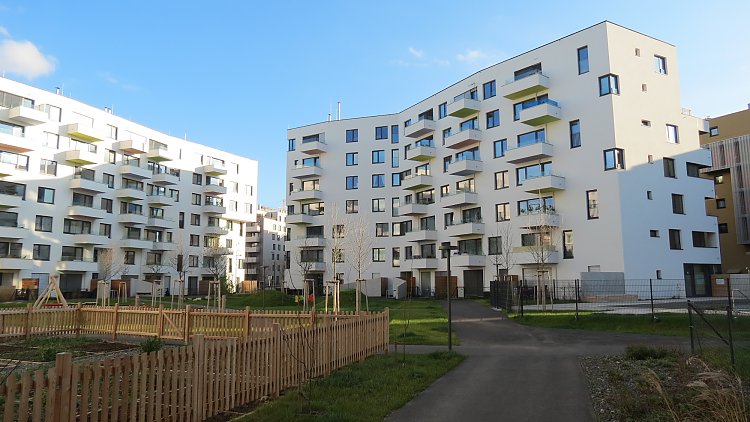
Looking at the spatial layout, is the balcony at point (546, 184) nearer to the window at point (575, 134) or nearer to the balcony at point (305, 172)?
the window at point (575, 134)

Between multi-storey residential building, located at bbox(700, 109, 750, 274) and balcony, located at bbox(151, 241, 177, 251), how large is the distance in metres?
66.1

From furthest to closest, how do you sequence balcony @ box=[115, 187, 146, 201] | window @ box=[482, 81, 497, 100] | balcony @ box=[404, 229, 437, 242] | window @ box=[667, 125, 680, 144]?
balcony @ box=[115, 187, 146, 201]
balcony @ box=[404, 229, 437, 242]
window @ box=[482, 81, 497, 100]
window @ box=[667, 125, 680, 144]

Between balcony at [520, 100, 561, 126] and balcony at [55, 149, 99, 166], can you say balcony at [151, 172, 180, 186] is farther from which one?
balcony at [520, 100, 561, 126]

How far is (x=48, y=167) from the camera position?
178 ft

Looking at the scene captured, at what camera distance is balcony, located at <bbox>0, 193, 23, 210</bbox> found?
159 feet

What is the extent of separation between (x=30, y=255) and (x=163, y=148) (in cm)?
2238

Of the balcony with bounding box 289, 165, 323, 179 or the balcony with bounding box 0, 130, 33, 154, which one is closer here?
the balcony with bounding box 0, 130, 33, 154

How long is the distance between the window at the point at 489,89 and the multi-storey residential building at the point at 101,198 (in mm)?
33319

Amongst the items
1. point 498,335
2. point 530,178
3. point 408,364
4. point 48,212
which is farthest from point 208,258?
point 408,364

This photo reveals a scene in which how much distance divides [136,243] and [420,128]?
3660cm

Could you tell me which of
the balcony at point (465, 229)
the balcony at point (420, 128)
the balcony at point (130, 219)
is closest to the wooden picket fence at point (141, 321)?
the balcony at point (465, 229)

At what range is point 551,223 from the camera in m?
41.6

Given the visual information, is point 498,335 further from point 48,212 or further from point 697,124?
point 48,212

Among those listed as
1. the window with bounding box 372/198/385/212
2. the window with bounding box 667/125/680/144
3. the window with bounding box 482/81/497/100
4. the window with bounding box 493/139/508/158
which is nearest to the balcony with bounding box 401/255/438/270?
the window with bounding box 372/198/385/212
